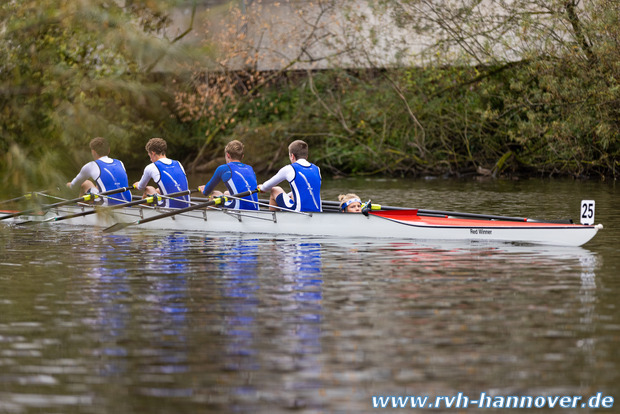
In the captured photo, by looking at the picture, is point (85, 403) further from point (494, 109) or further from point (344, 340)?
point (494, 109)

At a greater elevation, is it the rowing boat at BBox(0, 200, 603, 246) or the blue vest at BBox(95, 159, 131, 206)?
the blue vest at BBox(95, 159, 131, 206)

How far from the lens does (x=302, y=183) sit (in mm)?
15930

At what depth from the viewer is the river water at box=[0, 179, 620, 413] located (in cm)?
705

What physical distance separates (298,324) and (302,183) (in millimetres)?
6914

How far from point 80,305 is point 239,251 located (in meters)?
4.70

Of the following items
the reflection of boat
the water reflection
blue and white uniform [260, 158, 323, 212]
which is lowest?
the water reflection

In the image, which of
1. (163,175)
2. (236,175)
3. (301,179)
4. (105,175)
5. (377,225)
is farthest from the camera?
(105,175)

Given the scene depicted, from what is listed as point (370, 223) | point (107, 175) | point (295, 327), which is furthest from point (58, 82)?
point (107, 175)

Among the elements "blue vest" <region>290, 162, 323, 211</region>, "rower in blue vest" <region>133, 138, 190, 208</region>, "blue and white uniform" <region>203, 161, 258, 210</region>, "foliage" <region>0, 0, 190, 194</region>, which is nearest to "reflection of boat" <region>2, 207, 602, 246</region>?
"blue vest" <region>290, 162, 323, 211</region>

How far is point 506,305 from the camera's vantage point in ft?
33.0

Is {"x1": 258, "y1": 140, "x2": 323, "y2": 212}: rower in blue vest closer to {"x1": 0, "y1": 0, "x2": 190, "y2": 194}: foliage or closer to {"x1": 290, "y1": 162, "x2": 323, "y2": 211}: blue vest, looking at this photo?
{"x1": 290, "y1": 162, "x2": 323, "y2": 211}: blue vest

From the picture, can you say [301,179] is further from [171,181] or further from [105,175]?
[105,175]

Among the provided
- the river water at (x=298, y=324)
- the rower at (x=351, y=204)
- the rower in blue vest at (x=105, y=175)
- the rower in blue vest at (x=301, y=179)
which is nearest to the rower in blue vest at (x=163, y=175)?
the rower in blue vest at (x=105, y=175)

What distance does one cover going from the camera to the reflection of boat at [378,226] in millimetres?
14445
